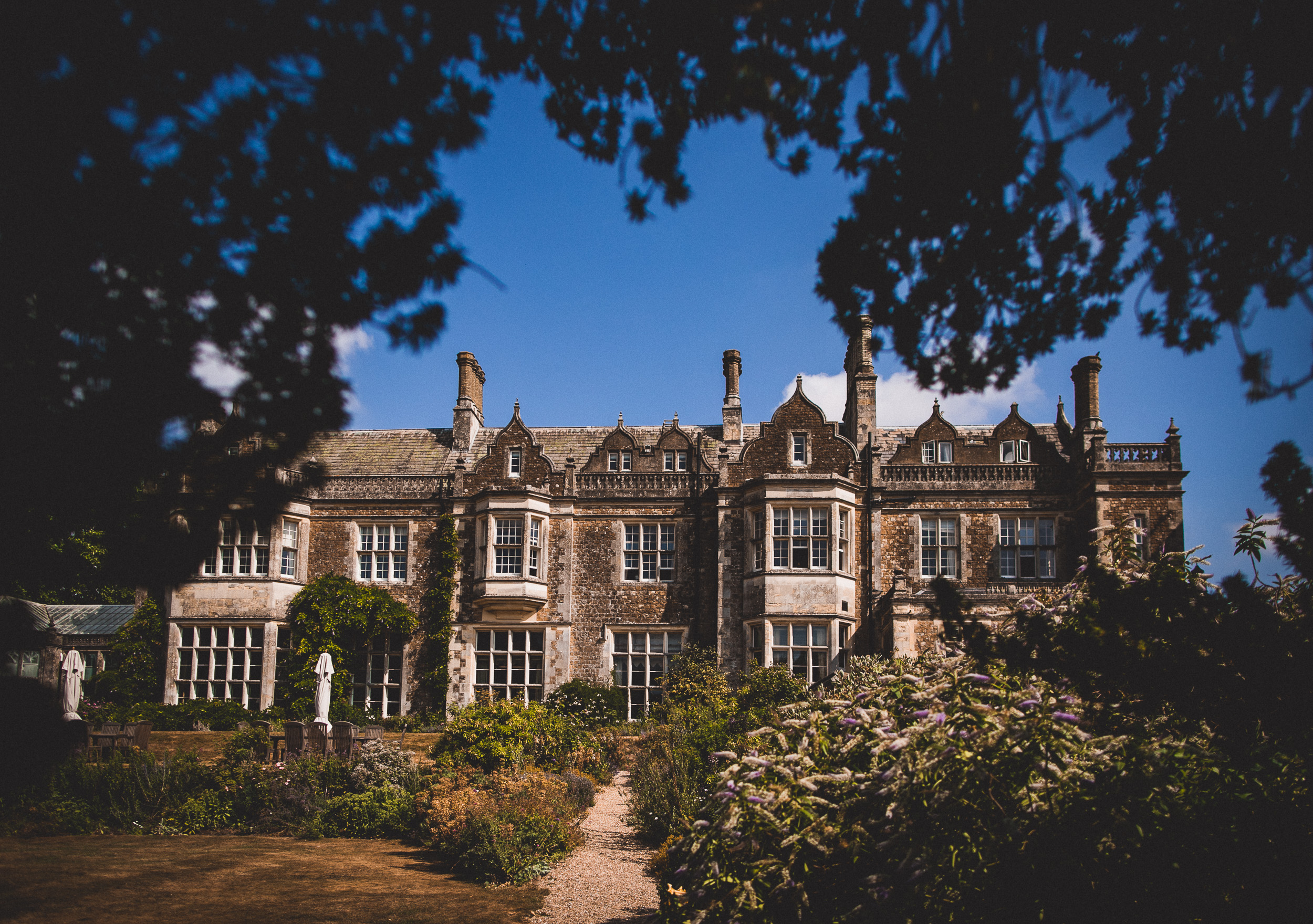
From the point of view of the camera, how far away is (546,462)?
2323cm

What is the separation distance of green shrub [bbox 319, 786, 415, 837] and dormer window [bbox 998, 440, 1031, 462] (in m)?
18.0

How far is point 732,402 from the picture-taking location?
24.5m

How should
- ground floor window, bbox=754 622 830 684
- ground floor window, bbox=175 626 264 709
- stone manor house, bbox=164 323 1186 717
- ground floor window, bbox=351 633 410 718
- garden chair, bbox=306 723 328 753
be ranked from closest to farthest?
garden chair, bbox=306 723 328 753, ground floor window, bbox=754 622 830 684, stone manor house, bbox=164 323 1186 717, ground floor window, bbox=175 626 264 709, ground floor window, bbox=351 633 410 718

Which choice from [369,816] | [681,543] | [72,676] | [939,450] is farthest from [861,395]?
[72,676]

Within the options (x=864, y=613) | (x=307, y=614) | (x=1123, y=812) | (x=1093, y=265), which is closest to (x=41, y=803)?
(x=307, y=614)

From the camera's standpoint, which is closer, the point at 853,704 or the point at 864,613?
the point at 853,704

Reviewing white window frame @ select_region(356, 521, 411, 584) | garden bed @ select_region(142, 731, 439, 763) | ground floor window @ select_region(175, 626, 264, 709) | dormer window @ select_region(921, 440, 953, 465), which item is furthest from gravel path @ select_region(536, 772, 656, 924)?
dormer window @ select_region(921, 440, 953, 465)

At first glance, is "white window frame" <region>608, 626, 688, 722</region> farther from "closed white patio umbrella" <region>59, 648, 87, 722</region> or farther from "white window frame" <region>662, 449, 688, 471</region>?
"closed white patio umbrella" <region>59, 648, 87, 722</region>

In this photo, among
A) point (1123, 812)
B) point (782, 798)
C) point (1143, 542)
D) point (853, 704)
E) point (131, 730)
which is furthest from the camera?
point (1143, 542)

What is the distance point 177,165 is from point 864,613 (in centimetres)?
2018

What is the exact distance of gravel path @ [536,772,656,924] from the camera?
24.6ft

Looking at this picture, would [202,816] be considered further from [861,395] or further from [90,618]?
[90,618]

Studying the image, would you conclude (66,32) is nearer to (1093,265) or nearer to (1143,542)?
(1093,265)

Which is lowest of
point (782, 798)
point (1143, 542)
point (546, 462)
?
point (782, 798)
